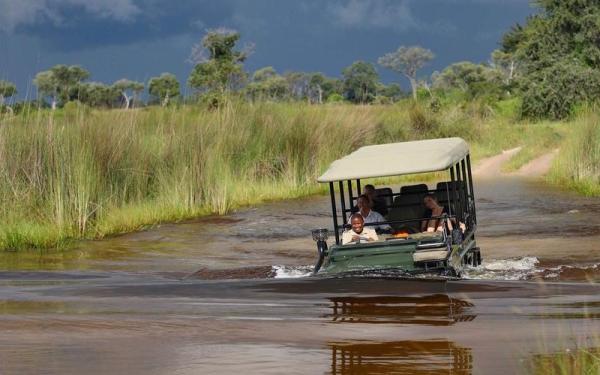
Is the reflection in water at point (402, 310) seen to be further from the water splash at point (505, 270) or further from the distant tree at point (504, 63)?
the distant tree at point (504, 63)

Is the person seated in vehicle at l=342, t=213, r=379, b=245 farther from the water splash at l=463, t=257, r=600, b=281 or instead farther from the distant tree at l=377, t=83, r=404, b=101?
the distant tree at l=377, t=83, r=404, b=101

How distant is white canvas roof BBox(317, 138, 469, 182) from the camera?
1102cm

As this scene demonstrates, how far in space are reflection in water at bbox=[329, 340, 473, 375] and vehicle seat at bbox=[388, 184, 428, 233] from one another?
4617 mm

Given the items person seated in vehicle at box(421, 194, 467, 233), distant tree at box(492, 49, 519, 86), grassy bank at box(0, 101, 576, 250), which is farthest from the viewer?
distant tree at box(492, 49, 519, 86)

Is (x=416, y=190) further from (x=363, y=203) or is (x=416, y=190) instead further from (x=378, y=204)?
(x=363, y=203)

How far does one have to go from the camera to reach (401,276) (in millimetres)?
10648

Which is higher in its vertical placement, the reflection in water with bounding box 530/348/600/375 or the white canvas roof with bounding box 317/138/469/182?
the white canvas roof with bounding box 317/138/469/182

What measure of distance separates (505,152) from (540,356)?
92.2 ft

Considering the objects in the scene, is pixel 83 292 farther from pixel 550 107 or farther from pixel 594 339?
pixel 550 107

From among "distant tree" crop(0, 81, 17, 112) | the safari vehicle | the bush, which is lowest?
the safari vehicle

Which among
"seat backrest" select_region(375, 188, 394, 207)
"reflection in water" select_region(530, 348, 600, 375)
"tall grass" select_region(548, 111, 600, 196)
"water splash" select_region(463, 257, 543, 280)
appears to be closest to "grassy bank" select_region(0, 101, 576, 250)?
"seat backrest" select_region(375, 188, 394, 207)

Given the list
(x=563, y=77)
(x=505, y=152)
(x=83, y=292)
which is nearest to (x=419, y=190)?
(x=83, y=292)

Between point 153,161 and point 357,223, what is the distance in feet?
27.4

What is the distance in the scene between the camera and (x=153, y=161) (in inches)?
752
